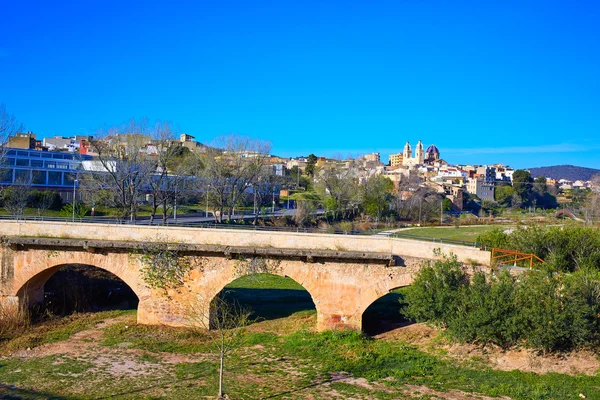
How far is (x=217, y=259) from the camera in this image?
19.0 m

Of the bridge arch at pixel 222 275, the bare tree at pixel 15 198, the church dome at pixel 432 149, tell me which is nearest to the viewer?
the bridge arch at pixel 222 275

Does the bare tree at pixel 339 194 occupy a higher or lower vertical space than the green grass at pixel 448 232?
higher

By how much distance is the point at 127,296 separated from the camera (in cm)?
2478

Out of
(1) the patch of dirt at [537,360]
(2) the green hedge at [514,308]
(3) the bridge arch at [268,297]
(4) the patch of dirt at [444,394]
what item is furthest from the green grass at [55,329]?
(1) the patch of dirt at [537,360]

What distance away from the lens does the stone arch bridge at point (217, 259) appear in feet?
59.8

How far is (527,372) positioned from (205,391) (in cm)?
925

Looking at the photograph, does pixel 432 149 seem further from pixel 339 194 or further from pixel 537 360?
pixel 537 360

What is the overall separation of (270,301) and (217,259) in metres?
6.18

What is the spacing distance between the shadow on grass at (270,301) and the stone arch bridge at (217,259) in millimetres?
3204

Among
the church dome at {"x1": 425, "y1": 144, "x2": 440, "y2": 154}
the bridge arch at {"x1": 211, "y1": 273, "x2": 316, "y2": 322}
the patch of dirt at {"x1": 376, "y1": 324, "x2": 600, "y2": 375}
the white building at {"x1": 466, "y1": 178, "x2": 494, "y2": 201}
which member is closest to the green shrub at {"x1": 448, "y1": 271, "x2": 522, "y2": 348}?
the patch of dirt at {"x1": 376, "y1": 324, "x2": 600, "y2": 375}

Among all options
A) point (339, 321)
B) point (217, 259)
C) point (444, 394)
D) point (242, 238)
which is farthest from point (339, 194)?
point (444, 394)

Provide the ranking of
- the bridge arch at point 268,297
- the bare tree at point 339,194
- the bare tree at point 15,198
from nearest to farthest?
1. the bridge arch at point 268,297
2. the bare tree at point 15,198
3. the bare tree at point 339,194

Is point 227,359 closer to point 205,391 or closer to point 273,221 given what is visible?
point 205,391

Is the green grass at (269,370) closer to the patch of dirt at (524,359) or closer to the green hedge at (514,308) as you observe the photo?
the patch of dirt at (524,359)
